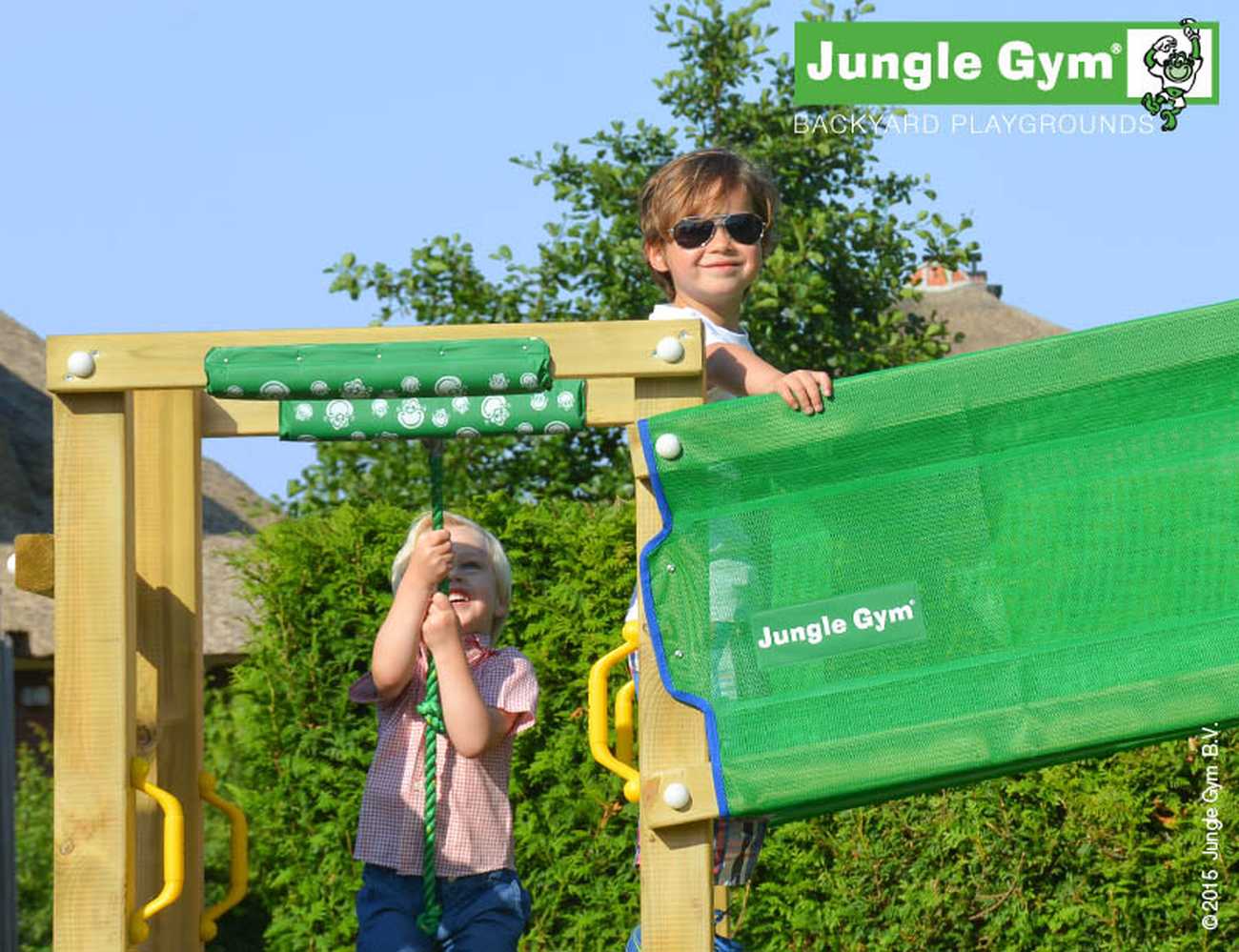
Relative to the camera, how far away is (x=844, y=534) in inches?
137

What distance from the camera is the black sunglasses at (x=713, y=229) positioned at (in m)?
4.23

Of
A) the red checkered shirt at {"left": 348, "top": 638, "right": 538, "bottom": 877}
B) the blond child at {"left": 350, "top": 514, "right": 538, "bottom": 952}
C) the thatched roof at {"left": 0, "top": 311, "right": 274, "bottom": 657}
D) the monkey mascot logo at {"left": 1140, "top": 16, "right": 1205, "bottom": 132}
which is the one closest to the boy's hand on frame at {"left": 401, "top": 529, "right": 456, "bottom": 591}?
the blond child at {"left": 350, "top": 514, "right": 538, "bottom": 952}

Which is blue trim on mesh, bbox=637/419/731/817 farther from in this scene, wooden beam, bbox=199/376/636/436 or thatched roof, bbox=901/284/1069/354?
thatched roof, bbox=901/284/1069/354

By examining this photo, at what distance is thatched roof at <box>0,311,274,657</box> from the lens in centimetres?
1321

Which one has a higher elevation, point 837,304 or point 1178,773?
point 837,304

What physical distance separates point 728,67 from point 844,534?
684cm

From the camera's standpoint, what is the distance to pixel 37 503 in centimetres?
1659

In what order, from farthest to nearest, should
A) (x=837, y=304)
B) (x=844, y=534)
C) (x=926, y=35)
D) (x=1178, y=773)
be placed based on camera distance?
(x=837, y=304) → (x=926, y=35) → (x=1178, y=773) → (x=844, y=534)

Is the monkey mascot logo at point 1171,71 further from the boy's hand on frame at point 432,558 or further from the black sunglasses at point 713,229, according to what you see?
the boy's hand on frame at point 432,558

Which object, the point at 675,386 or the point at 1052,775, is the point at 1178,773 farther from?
the point at 675,386

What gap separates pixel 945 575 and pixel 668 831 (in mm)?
699

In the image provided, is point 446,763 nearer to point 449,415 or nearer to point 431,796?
point 431,796

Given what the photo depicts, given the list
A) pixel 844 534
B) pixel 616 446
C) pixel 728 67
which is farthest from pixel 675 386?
pixel 728 67

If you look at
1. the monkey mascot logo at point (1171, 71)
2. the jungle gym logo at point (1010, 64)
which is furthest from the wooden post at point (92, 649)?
the monkey mascot logo at point (1171, 71)
